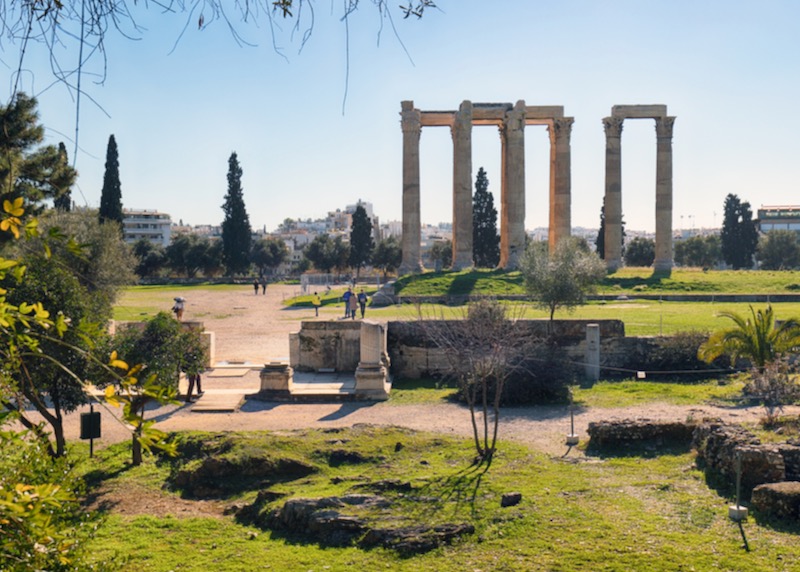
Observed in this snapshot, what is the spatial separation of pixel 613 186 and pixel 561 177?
3.51 m

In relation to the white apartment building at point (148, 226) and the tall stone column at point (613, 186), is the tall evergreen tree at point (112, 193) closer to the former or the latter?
the tall stone column at point (613, 186)

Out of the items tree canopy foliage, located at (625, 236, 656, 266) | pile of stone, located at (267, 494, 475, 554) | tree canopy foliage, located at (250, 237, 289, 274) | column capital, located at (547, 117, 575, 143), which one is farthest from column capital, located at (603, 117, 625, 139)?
tree canopy foliage, located at (250, 237, 289, 274)

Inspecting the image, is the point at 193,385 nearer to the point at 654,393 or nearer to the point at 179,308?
the point at 179,308

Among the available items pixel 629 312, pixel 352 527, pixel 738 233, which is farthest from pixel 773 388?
pixel 738 233

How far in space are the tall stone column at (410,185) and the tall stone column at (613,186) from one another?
40.0 feet

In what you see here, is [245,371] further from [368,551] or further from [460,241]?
[460,241]

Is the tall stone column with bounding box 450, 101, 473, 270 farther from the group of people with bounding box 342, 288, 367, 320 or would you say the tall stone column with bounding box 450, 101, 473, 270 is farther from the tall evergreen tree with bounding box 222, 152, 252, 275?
the tall evergreen tree with bounding box 222, 152, 252, 275

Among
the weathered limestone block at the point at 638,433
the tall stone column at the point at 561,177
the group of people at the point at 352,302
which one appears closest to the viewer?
the weathered limestone block at the point at 638,433

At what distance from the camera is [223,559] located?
975 centimetres

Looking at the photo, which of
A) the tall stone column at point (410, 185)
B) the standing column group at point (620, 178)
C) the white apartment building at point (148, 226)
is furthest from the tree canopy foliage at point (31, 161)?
the white apartment building at point (148, 226)

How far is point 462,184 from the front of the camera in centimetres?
5038

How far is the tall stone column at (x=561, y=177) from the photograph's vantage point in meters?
51.2

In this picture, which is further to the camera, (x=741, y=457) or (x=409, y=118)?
(x=409, y=118)

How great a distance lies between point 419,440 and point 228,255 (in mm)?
59358
